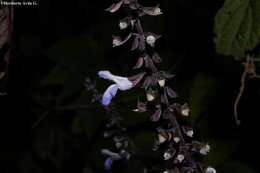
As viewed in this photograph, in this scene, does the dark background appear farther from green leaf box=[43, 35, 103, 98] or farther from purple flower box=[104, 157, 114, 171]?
purple flower box=[104, 157, 114, 171]

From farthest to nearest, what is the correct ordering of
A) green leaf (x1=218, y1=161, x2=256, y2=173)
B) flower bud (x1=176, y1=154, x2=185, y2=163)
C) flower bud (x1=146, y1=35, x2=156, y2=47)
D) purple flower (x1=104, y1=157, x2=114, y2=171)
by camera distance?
green leaf (x1=218, y1=161, x2=256, y2=173)
purple flower (x1=104, y1=157, x2=114, y2=171)
flower bud (x1=176, y1=154, x2=185, y2=163)
flower bud (x1=146, y1=35, x2=156, y2=47)

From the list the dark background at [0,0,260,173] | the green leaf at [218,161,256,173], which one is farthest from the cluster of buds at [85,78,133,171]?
the green leaf at [218,161,256,173]

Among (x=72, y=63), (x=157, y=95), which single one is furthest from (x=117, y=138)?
(x=157, y=95)

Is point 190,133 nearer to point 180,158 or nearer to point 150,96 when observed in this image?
point 180,158

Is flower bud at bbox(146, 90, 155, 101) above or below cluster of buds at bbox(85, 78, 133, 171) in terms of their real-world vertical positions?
above

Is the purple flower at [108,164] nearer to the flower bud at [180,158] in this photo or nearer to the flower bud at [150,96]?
the flower bud at [180,158]
